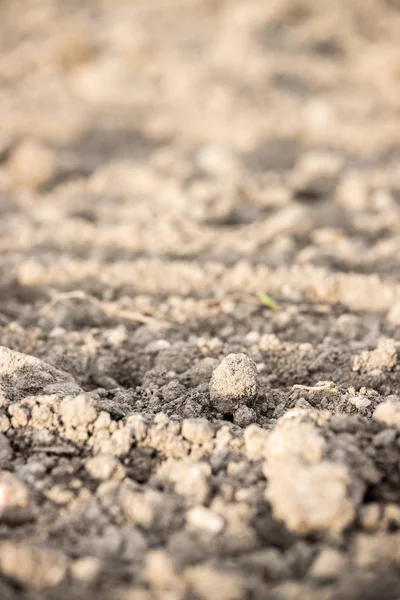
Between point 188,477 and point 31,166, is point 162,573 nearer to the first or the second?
point 188,477

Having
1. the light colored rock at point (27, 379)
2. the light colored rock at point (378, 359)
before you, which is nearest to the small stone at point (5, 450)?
the light colored rock at point (27, 379)

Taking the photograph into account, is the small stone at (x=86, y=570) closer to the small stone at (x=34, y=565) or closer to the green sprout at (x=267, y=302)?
the small stone at (x=34, y=565)

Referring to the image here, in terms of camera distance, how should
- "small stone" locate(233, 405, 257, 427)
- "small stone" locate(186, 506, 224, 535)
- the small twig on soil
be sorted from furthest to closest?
the small twig on soil → "small stone" locate(233, 405, 257, 427) → "small stone" locate(186, 506, 224, 535)

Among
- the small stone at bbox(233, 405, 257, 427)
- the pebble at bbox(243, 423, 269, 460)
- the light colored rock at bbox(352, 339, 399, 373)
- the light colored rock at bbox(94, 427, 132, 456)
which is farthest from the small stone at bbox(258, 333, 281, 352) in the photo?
the light colored rock at bbox(94, 427, 132, 456)

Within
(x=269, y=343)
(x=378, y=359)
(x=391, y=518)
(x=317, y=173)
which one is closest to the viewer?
(x=391, y=518)

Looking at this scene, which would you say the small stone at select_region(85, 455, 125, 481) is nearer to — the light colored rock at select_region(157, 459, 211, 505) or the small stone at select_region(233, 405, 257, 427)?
the light colored rock at select_region(157, 459, 211, 505)

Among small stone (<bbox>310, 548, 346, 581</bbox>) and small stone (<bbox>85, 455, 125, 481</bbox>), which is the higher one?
small stone (<bbox>85, 455, 125, 481</bbox>)

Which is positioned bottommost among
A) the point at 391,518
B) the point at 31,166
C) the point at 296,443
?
the point at 391,518

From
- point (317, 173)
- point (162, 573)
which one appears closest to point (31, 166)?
point (317, 173)

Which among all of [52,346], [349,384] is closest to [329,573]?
[349,384]
